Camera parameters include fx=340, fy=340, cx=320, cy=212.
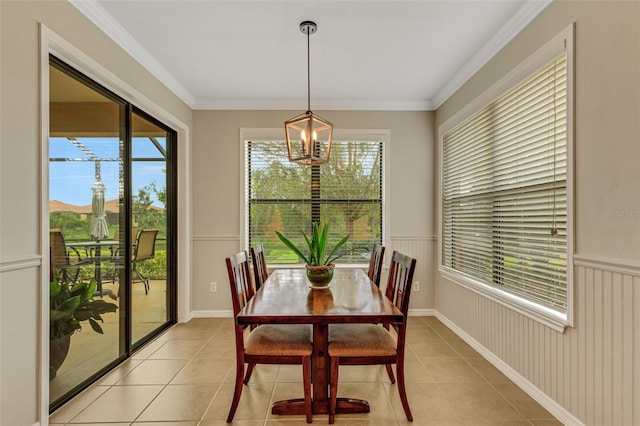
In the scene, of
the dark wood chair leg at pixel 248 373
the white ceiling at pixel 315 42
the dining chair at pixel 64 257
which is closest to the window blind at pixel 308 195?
the white ceiling at pixel 315 42

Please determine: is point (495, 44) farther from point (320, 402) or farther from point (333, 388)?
point (320, 402)

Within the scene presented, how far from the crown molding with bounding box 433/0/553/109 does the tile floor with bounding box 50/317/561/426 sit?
2.52 metres

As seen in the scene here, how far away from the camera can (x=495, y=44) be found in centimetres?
266

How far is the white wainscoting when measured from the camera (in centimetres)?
158

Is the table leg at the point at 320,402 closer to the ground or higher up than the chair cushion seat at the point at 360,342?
closer to the ground

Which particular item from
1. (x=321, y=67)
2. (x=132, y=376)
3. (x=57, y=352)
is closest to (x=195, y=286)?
A: (x=132, y=376)

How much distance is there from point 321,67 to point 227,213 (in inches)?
79.4

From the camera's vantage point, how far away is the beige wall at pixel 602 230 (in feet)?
5.13

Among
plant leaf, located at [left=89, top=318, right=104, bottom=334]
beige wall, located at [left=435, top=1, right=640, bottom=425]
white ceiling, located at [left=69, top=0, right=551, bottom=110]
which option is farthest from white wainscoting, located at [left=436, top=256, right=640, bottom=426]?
plant leaf, located at [left=89, top=318, right=104, bottom=334]

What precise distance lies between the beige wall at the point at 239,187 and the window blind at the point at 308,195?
0.20 metres

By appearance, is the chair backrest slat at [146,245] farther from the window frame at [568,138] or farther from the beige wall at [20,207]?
the window frame at [568,138]

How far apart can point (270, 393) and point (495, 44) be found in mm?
3085

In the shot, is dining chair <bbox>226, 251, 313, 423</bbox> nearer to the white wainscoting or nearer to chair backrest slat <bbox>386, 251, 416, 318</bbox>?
chair backrest slat <bbox>386, 251, 416, 318</bbox>

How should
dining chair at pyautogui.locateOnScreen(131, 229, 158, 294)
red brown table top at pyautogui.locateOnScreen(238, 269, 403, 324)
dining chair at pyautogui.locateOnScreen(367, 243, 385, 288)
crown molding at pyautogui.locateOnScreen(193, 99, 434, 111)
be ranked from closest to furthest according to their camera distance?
red brown table top at pyautogui.locateOnScreen(238, 269, 403, 324) < dining chair at pyautogui.locateOnScreen(367, 243, 385, 288) < dining chair at pyautogui.locateOnScreen(131, 229, 158, 294) < crown molding at pyautogui.locateOnScreen(193, 99, 434, 111)
